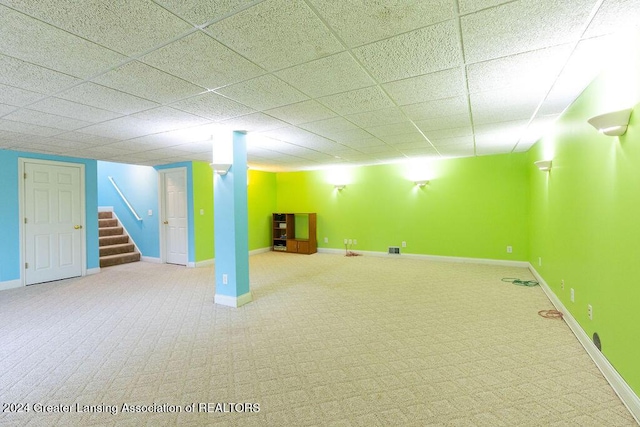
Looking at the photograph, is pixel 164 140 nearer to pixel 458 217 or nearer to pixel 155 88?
pixel 155 88

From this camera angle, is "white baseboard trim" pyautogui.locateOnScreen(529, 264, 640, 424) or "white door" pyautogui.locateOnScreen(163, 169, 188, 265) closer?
"white baseboard trim" pyautogui.locateOnScreen(529, 264, 640, 424)

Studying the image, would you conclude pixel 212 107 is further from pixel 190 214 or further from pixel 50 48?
pixel 190 214

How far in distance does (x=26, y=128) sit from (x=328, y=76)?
12.7 feet

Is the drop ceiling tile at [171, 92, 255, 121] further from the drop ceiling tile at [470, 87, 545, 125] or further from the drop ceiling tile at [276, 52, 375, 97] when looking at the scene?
the drop ceiling tile at [470, 87, 545, 125]

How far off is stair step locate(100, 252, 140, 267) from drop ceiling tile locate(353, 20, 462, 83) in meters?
7.23

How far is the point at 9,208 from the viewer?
196 inches

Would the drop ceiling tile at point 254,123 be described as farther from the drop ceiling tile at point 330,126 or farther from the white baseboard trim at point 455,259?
the white baseboard trim at point 455,259

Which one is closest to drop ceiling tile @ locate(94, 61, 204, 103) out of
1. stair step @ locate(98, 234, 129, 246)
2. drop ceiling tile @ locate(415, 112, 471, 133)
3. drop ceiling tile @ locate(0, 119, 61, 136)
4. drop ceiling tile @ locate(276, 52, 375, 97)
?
drop ceiling tile @ locate(276, 52, 375, 97)

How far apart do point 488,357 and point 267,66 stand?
3.00 meters

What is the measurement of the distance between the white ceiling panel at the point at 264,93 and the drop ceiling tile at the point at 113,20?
0.75 meters

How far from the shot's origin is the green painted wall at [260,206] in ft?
26.3

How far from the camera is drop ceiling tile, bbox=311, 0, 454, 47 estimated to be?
4.89 feet

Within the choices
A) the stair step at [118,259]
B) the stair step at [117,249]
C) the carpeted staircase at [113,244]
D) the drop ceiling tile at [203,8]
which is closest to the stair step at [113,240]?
the carpeted staircase at [113,244]

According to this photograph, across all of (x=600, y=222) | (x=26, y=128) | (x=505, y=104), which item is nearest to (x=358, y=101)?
(x=505, y=104)
